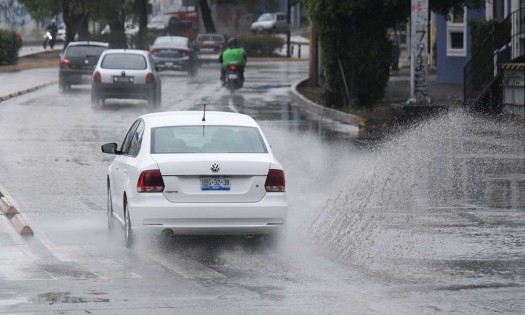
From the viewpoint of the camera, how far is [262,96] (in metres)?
42.5

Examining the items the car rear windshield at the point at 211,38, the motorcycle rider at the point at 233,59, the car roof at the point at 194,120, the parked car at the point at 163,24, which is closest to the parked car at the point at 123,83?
the motorcycle rider at the point at 233,59

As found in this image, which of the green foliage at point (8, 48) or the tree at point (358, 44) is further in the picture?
the green foliage at point (8, 48)

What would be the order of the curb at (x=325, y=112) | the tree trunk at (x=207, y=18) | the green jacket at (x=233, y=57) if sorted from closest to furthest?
the curb at (x=325, y=112) < the green jacket at (x=233, y=57) < the tree trunk at (x=207, y=18)

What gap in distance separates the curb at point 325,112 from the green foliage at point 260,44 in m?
34.8

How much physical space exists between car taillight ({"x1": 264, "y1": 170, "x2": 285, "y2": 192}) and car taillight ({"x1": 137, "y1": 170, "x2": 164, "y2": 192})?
104 cm

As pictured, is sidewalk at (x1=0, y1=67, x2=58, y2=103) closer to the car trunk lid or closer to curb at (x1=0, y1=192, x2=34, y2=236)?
curb at (x1=0, y1=192, x2=34, y2=236)

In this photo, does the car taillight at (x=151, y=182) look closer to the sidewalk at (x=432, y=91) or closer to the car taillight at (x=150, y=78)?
the sidewalk at (x=432, y=91)

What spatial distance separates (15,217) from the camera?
15570mm

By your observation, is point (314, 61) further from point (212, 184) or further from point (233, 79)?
point (212, 184)

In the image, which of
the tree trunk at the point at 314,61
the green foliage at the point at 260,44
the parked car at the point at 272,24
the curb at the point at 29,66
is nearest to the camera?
the tree trunk at the point at 314,61

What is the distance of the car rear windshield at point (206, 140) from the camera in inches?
543

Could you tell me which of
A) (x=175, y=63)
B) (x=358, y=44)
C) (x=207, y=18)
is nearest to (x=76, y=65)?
(x=175, y=63)

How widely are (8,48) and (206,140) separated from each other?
4664 cm

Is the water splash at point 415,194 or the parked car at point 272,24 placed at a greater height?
the parked car at point 272,24
